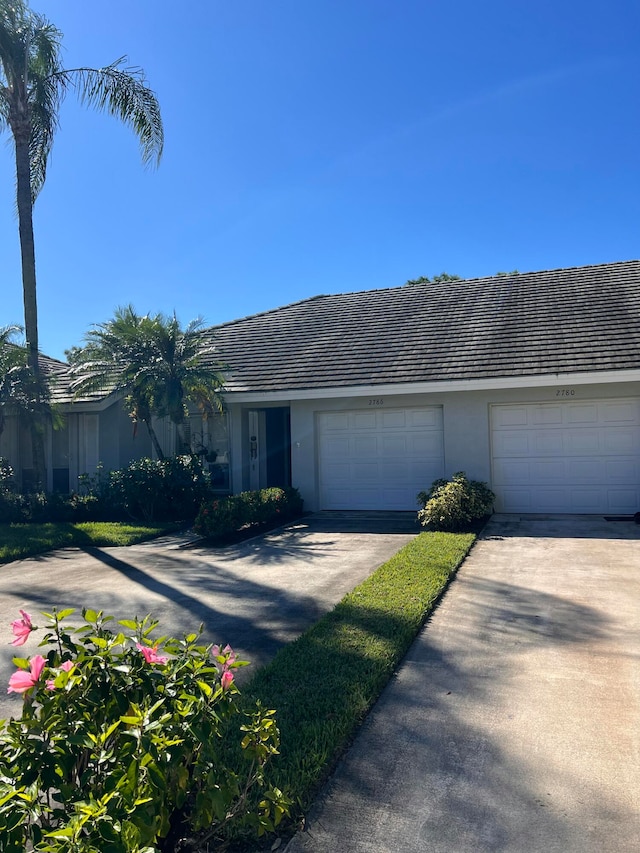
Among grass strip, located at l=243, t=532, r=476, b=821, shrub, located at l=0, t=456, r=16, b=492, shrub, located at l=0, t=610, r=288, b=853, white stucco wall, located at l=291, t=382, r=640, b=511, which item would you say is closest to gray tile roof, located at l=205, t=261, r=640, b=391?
white stucco wall, located at l=291, t=382, r=640, b=511

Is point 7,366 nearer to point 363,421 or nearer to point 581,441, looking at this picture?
point 363,421

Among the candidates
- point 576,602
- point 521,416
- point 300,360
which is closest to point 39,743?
point 576,602

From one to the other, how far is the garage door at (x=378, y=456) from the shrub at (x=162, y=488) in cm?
293

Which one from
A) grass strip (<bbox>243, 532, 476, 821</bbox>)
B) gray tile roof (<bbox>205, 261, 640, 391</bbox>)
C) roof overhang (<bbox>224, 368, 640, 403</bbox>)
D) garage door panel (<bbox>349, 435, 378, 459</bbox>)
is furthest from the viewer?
garage door panel (<bbox>349, 435, 378, 459</bbox>)

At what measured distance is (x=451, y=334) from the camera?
14.4m

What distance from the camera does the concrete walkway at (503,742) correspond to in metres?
2.77

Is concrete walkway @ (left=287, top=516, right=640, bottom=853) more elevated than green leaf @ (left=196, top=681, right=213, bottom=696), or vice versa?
green leaf @ (left=196, top=681, right=213, bottom=696)

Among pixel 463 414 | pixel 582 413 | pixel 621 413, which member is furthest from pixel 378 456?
pixel 621 413

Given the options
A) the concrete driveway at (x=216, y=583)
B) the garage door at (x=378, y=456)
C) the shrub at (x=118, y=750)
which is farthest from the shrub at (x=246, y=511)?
the shrub at (x=118, y=750)

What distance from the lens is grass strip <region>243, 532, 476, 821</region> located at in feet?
10.8

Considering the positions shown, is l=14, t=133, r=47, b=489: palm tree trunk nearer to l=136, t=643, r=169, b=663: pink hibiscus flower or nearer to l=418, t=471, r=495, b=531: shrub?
l=418, t=471, r=495, b=531: shrub

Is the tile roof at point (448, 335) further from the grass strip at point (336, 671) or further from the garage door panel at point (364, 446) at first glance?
the grass strip at point (336, 671)

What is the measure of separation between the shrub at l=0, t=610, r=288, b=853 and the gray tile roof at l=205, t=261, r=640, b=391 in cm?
1074

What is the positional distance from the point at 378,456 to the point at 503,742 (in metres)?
10.3
